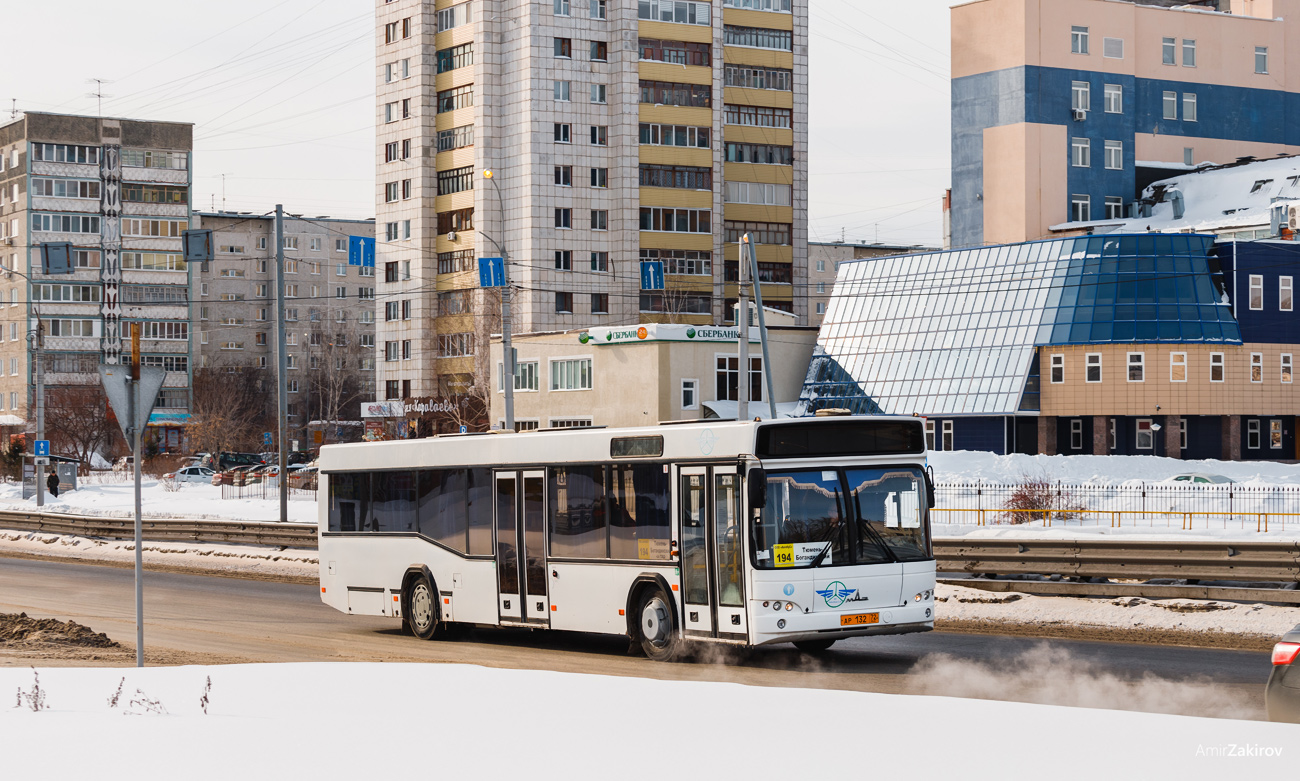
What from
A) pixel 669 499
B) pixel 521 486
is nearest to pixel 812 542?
pixel 669 499

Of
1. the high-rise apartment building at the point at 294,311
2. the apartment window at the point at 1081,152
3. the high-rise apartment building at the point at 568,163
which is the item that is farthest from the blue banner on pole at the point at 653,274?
the high-rise apartment building at the point at 294,311

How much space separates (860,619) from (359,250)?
59.4 meters

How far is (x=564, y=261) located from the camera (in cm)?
8600

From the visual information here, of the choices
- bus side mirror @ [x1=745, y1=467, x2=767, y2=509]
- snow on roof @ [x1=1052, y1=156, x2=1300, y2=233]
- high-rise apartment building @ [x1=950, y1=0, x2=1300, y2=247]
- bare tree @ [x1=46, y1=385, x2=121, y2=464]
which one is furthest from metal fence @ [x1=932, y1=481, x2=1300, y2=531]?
bare tree @ [x1=46, y1=385, x2=121, y2=464]

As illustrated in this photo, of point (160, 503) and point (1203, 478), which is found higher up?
point (1203, 478)

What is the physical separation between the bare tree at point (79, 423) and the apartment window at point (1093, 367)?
67621mm

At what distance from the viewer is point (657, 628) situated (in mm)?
15328

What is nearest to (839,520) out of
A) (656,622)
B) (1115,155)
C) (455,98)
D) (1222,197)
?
(656,622)

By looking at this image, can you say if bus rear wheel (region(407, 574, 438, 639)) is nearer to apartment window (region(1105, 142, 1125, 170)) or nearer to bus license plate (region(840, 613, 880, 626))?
bus license plate (region(840, 613, 880, 626))

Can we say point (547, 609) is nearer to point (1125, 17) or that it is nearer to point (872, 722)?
point (872, 722)

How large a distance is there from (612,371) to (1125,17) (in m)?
37.0

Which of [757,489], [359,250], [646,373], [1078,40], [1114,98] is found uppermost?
[1078,40]

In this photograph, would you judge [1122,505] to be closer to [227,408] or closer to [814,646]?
[814,646]

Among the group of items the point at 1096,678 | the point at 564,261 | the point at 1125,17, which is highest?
the point at 1125,17
